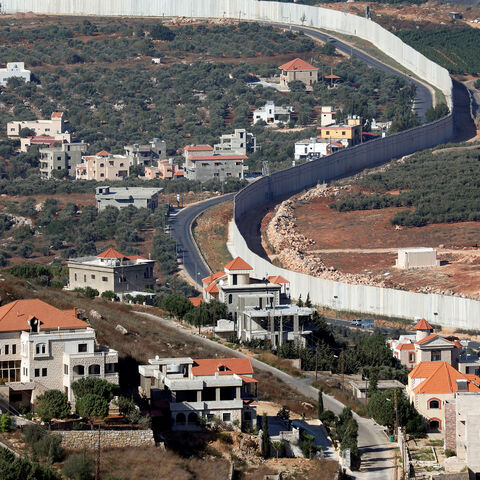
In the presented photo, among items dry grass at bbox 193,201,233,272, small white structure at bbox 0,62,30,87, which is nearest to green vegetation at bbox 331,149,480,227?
dry grass at bbox 193,201,233,272

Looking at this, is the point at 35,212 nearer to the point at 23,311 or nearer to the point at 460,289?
the point at 460,289

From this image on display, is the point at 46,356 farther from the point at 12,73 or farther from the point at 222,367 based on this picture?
the point at 12,73

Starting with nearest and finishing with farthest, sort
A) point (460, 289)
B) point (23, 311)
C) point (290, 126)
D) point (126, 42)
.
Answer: point (23, 311), point (460, 289), point (290, 126), point (126, 42)

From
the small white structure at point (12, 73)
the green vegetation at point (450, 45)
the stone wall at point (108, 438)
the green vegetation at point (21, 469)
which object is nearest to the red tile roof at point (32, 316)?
the stone wall at point (108, 438)

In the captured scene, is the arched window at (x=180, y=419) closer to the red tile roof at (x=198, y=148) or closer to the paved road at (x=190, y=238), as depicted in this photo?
the paved road at (x=190, y=238)

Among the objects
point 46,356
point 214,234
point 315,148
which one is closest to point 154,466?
point 46,356

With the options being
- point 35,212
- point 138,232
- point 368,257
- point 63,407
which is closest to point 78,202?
point 35,212

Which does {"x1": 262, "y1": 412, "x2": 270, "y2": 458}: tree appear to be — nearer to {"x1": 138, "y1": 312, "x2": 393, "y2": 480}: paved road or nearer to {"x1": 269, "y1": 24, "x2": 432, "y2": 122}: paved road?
{"x1": 138, "y1": 312, "x2": 393, "y2": 480}: paved road
